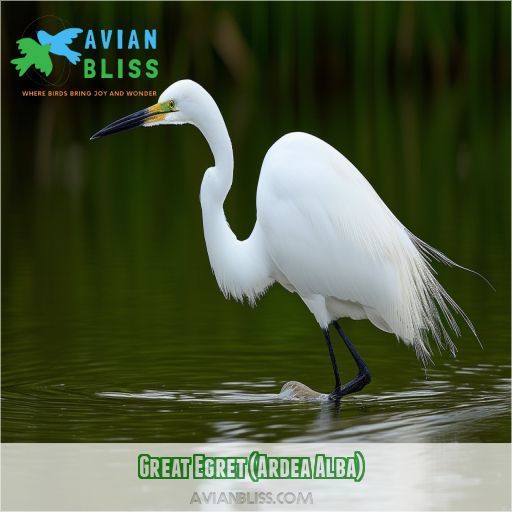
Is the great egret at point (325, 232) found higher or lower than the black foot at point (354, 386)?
higher

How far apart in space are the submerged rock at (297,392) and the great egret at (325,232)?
0.11 metres

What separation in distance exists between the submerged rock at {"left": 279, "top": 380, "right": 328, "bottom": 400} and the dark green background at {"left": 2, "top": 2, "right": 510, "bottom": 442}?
7 cm

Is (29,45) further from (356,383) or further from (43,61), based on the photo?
(356,383)

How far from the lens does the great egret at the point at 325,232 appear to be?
595 cm

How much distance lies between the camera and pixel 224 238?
20.7 ft

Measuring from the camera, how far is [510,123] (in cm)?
2070

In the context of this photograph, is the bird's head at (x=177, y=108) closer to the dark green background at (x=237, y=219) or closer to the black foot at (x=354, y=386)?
the dark green background at (x=237, y=219)

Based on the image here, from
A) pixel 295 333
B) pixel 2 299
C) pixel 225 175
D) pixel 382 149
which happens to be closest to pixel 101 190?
pixel 382 149

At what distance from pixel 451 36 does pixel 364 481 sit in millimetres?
17015

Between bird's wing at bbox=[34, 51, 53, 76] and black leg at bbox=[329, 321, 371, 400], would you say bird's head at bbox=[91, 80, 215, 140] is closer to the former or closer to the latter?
black leg at bbox=[329, 321, 371, 400]

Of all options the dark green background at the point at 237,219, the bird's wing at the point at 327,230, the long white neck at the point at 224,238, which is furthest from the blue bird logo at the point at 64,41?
the bird's wing at the point at 327,230

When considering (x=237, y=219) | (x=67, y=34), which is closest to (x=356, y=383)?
(x=237, y=219)

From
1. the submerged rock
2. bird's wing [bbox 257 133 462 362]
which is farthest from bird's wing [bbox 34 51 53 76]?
the submerged rock

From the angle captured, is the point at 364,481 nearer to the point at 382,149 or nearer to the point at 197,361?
the point at 197,361
